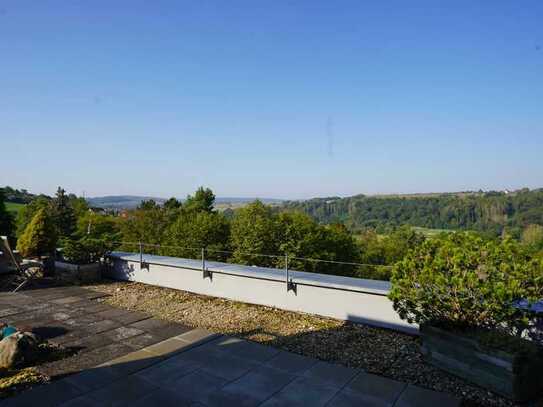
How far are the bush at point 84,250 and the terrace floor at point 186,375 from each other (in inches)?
127

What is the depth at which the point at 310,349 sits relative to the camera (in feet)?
15.1

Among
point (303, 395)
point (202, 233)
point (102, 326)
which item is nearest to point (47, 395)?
point (102, 326)

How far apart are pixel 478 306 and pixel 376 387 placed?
131 centimetres

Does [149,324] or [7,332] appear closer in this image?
[7,332]

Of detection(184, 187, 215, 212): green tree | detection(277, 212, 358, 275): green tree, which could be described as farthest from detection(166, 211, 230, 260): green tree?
detection(184, 187, 215, 212): green tree

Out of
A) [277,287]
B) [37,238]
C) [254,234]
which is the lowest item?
[254,234]

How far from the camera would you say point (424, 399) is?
3424 millimetres

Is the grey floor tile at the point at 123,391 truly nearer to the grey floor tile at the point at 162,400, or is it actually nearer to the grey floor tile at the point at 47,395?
the grey floor tile at the point at 162,400

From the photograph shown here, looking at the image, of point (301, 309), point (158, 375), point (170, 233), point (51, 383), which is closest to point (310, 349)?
point (301, 309)

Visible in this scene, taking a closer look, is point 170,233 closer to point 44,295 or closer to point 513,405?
point 44,295

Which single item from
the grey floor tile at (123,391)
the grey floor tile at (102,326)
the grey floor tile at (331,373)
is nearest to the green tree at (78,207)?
the grey floor tile at (102,326)

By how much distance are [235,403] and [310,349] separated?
1.49m

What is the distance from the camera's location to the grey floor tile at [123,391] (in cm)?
339

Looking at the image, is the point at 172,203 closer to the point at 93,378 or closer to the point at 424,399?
the point at 93,378
